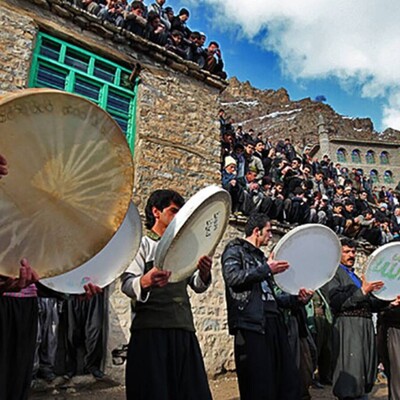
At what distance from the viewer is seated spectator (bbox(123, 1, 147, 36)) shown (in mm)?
6845

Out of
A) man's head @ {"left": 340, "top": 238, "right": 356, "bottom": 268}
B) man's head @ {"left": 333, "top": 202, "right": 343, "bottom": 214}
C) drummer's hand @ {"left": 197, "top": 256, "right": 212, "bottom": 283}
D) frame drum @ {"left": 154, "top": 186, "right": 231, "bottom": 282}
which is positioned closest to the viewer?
frame drum @ {"left": 154, "top": 186, "right": 231, "bottom": 282}

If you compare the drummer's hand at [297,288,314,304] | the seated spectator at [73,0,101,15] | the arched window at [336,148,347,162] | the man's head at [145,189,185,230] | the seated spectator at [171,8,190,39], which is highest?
the arched window at [336,148,347,162]

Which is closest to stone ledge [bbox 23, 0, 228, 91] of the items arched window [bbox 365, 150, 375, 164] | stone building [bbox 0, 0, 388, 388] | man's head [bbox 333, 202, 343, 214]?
stone building [bbox 0, 0, 388, 388]

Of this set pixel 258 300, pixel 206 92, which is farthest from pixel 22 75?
pixel 258 300

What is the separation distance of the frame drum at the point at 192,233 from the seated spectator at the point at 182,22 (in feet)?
22.1

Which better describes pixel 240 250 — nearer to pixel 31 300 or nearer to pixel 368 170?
pixel 31 300

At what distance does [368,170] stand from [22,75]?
134 ft

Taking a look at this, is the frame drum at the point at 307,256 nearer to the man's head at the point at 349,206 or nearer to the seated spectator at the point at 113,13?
the seated spectator at the point at 113,13

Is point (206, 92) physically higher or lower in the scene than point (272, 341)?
higher

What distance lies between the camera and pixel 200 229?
2.04 m

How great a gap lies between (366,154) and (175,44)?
127ft

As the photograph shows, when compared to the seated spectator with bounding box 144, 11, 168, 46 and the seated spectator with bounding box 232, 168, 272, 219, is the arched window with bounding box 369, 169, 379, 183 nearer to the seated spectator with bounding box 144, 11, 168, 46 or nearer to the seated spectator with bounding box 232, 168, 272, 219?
the seated spectator with bounding box 232, 168, 272, 219

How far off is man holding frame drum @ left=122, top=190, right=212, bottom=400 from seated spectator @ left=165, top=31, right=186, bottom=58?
5.97 meters

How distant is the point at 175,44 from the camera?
7496mm
